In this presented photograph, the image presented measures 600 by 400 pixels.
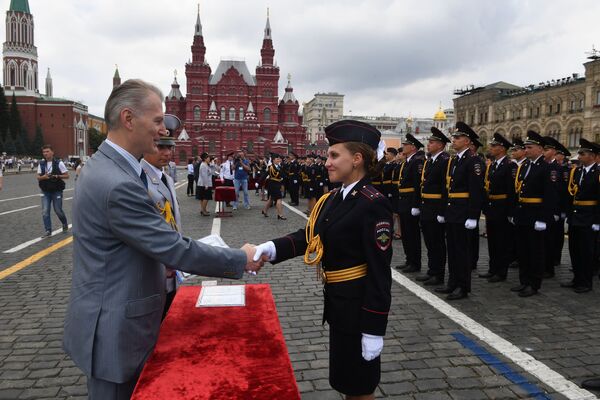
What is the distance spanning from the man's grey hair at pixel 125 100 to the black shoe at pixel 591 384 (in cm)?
416

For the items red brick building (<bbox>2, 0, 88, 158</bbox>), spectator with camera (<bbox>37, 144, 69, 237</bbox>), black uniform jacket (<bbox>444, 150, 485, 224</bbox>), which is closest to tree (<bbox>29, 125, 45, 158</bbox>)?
red brick building (<bbox>2, 0, 88, 158</bbox>)

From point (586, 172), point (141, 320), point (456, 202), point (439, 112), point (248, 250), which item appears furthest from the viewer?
point (439, 112)

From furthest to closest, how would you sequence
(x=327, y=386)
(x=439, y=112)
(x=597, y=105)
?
(x=439, y=112)
(x=597, y=105)
(x=327, y=386)

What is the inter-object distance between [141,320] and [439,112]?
119 metres

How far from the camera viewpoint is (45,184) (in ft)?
34.8

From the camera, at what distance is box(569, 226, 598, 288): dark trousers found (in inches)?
265

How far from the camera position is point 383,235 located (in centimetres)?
255

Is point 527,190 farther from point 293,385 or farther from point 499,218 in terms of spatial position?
point 293,385

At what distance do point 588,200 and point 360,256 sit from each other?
6176 mm

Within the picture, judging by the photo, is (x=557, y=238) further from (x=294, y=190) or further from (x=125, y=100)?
(x=294, y=190)

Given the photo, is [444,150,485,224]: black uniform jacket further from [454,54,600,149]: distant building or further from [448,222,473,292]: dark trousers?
[454,54,600,149]: distant building

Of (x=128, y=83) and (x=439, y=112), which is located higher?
(x=439, y=112)

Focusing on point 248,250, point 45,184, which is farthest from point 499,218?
point 45,184

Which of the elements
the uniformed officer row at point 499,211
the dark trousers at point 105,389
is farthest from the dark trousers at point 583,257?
the dark trousers at point 105,389
